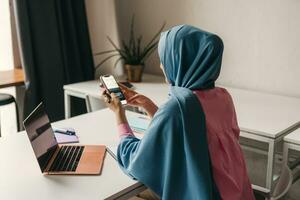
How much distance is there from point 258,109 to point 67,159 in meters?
1.22

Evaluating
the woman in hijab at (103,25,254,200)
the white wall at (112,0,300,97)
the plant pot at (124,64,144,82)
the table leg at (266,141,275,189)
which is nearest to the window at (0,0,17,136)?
the plant pot at (124,64,144,82)

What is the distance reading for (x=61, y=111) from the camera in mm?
3262

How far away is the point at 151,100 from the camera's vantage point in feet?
7.52

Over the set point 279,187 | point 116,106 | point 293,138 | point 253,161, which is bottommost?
point 253,161

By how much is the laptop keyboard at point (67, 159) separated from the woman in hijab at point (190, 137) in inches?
7.4

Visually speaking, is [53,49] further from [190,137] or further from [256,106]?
[190,137]

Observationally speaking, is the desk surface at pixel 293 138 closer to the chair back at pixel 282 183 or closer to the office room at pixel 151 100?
the office room at pixel 151 100

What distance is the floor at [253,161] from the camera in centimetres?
269

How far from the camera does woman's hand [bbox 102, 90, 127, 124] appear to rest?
174 cm

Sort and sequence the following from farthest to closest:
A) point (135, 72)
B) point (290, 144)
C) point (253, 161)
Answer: point (135, 72) → point (253, 161) → point (290, 144)

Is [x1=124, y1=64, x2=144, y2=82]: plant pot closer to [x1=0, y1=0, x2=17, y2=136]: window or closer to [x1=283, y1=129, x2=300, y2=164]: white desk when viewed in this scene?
[x1=0, y1=0, x2=17, y2=136]: window

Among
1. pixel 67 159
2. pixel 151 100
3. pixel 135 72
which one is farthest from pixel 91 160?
pixel 135 72

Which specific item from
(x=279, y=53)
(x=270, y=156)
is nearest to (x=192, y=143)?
(x=270, y=156)

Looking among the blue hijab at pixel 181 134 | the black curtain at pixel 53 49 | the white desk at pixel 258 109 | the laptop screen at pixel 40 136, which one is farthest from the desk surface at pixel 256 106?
the laptop screen at pixel 40 136
